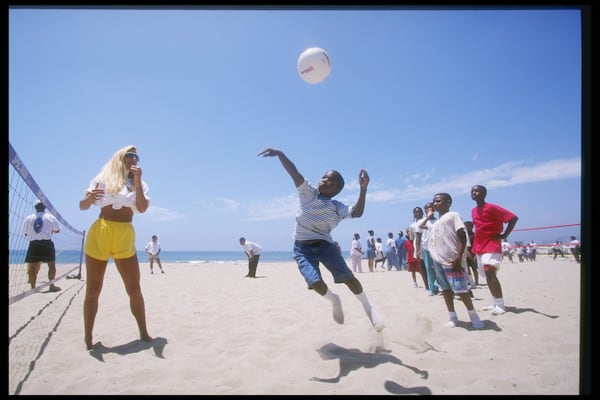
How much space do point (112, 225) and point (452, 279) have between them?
12.9ft

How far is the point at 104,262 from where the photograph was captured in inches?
124

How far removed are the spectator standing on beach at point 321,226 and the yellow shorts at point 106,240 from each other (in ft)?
5.23

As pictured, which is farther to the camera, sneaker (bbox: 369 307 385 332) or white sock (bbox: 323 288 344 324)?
white sock (bbox: 323 288 344 324)

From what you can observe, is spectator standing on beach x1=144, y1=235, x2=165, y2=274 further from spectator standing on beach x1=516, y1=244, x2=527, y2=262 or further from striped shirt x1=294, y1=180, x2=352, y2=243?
spectator standing on beach x1=516, y1=244, x2=527, y2=262

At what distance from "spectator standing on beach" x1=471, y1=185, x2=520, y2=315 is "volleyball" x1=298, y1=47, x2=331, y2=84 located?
288 cm

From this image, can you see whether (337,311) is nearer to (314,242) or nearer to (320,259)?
(320,259)

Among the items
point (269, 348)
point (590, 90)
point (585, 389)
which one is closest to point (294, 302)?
point (269, 348)

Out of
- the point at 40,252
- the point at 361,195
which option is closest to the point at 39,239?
the point at 40,252

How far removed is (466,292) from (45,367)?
172 inches

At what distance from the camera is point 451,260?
4102 millimetres

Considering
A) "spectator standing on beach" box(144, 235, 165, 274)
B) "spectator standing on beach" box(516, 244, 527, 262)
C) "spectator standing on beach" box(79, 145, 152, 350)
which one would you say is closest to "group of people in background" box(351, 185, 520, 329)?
"spectator standing on beach" box(79, 145, 152, 350)

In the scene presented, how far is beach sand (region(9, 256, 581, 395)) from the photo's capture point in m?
2.36

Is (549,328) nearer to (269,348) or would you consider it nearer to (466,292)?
(466,292)

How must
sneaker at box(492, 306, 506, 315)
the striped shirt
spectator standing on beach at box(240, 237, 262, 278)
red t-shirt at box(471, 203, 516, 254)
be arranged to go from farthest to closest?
spectator standing on beach at box(240, 237, 262, 278) → red t-shirt at box(471, 203, 516, 254) → sneaker at box(492, 306, 506, 315) → the striped shirt
